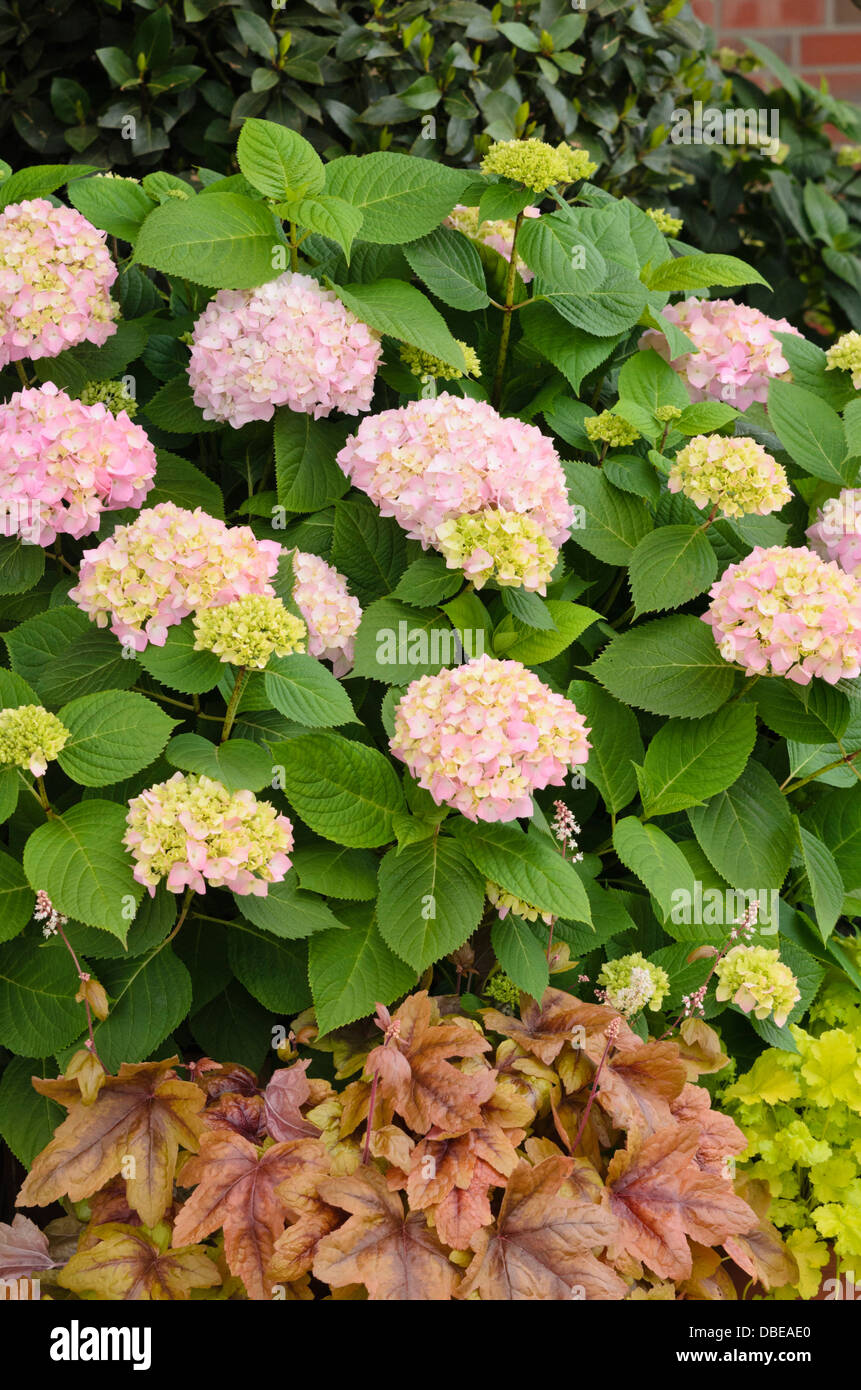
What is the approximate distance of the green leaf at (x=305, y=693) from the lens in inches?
62.3

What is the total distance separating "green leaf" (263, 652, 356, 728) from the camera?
158 centimetres

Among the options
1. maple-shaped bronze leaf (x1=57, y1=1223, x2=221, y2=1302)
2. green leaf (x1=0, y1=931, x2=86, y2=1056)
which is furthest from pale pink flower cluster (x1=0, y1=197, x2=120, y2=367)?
maple-shaped bronze leaf (x1=57, y1=1223, x2=221, y2=1302)

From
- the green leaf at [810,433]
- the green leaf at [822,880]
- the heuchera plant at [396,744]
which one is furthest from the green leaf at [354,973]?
the green leaf at [810,433]

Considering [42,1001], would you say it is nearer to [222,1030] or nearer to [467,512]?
[222,1030]

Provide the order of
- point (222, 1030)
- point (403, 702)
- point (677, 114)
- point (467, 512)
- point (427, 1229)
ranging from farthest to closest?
point (677, 114)
point (222, 1030)
point (467, 512)
point (403, 702)
point (427, 1229)

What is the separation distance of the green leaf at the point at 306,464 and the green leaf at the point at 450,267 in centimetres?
29

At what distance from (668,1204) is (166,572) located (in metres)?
1.00

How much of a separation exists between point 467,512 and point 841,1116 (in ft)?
3.29

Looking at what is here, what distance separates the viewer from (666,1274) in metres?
1.45

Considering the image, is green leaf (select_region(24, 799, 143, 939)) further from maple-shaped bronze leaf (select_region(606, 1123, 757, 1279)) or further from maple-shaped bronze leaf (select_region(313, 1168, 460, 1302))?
maple-shaped bronze leaf (select_region(606, 1123, 757, 1279))

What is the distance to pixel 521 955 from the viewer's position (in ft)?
5.49

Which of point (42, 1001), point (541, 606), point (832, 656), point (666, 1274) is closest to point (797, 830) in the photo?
point (832, 656)

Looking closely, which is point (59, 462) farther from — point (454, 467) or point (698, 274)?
point (698, 274)

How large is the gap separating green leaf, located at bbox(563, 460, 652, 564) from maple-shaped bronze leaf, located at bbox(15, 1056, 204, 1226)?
1009 millimetres
